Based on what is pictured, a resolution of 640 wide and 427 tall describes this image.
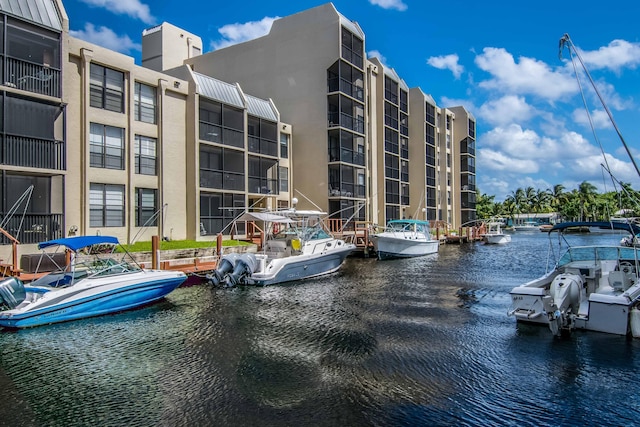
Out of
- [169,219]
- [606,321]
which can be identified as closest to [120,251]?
[169,219]

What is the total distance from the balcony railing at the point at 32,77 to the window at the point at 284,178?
19.6m

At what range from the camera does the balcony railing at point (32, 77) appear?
19703 millimetres

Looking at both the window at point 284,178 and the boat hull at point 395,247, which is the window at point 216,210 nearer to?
the window at point 284,178

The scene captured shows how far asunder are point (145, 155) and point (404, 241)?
65.0 feet

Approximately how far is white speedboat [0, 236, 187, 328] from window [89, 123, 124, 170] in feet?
29.4

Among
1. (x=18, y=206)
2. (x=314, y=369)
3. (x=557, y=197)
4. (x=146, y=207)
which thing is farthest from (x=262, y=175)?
(x=557, y=197)

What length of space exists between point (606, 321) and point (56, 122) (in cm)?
2315

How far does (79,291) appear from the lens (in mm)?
14164

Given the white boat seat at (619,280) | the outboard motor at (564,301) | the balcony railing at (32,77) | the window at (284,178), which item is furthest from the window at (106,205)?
the white boat seat at (619,280)

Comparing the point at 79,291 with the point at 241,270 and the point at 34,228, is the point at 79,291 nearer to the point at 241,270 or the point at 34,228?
the point at 241,270

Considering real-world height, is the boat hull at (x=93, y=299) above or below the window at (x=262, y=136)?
below

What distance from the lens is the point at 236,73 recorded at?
4312cm

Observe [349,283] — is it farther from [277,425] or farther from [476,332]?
[277,425]

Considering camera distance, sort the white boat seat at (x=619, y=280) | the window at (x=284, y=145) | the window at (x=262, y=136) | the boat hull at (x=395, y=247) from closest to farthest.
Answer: the white boat seat at (x=619, y=280) < the window at (x=262, y=136) < the boat hull at (x=395, y=247) < the window at (x=284, y=145)
